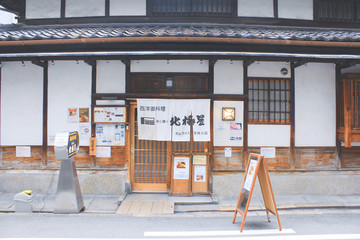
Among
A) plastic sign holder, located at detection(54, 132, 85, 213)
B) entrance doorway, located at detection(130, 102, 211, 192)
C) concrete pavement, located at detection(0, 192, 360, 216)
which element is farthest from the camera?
entrance doorway, located at detection(130, 102, 211, 192)

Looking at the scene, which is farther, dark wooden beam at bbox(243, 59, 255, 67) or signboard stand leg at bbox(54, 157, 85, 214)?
dark wooden beam at bbox(243, 59, 255, 67)

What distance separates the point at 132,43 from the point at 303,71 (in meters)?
5.09

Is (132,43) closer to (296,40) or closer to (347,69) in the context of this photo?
(296,40)

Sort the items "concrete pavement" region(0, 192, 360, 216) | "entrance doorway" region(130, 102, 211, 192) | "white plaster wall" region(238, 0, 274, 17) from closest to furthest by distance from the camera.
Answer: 1. "concrete pavement" region(0, 192, 360, 216)
2. "entrance doorway" region(130, 102, 211, 192)
3. "white plaster wall" region(238, 0, 274, 17)

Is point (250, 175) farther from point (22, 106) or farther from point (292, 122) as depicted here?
point (22, 106)

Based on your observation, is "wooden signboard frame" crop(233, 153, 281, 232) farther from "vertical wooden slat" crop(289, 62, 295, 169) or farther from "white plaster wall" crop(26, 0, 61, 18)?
"white plaster wall" crop(26, 0, 61, 18)

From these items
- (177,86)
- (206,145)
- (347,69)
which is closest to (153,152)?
(206,145)

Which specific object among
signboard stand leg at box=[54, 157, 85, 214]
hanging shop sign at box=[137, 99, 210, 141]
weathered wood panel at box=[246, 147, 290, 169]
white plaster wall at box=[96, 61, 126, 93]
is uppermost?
white plaster wall at box=[96, 61, 126, 93]

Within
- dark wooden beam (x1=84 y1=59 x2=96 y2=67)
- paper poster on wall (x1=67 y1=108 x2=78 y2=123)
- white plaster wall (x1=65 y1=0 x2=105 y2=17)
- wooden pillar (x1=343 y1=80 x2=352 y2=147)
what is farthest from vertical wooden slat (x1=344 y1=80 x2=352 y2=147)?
white plaster wall (x1=65 y1=0 x2=105 y2=17)

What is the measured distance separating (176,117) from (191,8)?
3905mm

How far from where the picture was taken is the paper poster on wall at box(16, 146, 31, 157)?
6492 mm

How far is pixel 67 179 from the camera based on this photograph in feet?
17.0

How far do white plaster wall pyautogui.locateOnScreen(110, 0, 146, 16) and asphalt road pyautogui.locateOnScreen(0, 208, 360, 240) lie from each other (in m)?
6.18

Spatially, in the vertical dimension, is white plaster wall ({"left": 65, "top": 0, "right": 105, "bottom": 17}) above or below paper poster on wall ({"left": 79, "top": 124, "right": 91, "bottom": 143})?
above
